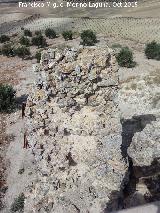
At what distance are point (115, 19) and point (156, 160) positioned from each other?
2812 centimetres

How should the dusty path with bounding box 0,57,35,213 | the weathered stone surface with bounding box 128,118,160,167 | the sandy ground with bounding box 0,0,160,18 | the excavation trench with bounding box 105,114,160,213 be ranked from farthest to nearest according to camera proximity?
the sandy ground with bounding box 0,0,160,18
the dusty path with bounding box 0,57,35,213
the weathered stone surface with bounding box 128,118,160,167
the excavation trench with bounding box 105,114,160,213

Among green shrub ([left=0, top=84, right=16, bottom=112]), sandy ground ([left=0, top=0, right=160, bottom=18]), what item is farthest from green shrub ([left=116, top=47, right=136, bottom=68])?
sandy ground ([left=0, top=0, right=160, bottom=18])

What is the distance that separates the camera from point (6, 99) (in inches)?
811

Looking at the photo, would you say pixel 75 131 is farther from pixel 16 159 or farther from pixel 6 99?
pixel 6 99

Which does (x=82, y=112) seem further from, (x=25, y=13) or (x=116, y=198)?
(x=25, y=13)

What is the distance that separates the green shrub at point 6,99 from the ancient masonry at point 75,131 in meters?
9.23

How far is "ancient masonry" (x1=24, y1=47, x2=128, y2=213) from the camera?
36.8 ft

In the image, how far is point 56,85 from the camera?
37.3 feet

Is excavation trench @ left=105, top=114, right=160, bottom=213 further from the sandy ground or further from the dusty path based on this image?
the sandy ground

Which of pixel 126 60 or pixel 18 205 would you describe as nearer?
pixel 18 205

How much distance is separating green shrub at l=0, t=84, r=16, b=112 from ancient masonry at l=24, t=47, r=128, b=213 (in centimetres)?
923

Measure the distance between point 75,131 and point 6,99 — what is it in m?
9.74

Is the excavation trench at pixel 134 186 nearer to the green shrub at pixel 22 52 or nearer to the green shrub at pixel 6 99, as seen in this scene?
the green shrub at pixel 6 99

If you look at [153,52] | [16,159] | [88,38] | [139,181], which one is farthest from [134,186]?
[88,38]
